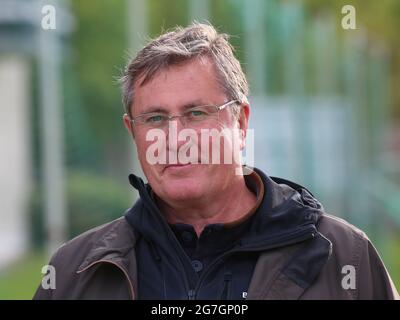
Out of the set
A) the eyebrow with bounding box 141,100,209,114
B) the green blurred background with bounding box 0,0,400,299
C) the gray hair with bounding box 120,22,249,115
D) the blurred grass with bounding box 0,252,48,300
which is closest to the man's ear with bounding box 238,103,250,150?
the gray hair with bounding box 120,22,249,115

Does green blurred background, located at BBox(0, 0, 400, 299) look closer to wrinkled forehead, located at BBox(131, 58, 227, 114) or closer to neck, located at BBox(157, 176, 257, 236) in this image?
neck, located at BBox(157, 176, 257, 236)

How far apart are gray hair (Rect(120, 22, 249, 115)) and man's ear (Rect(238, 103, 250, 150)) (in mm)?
35

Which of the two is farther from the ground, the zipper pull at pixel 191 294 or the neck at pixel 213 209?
the neck at pixel 213 209

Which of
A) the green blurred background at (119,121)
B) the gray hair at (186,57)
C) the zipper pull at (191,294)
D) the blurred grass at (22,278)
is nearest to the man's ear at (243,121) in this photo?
the gray hair at (186,57)

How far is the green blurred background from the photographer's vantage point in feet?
51.1

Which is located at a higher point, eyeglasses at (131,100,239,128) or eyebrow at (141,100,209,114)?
eyebrow at (141,100,209,114)

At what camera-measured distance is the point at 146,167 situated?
3303 millimetres

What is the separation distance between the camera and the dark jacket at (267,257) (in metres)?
3.04

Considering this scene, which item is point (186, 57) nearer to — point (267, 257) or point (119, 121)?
point (267, 257)

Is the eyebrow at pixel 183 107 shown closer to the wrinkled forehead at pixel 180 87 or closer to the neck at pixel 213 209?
the wrinkled forehead at pixel 180 87

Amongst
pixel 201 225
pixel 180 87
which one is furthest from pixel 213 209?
pixel 180 87

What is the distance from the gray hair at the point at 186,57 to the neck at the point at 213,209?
0.31 m

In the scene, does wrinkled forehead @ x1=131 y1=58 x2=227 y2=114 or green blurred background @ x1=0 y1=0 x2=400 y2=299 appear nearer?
wrinkled forehead @ x1=131 y1=58 x2=227 y2=114

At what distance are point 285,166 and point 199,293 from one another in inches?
572
